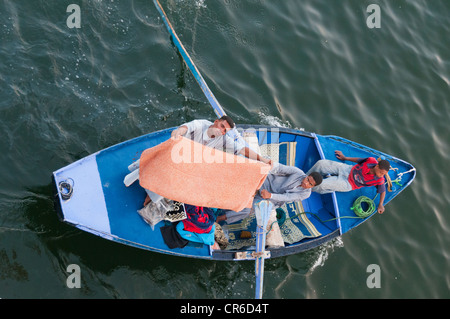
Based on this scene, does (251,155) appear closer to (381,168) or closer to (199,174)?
(199,174)

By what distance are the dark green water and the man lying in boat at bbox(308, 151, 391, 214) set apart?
145 cm

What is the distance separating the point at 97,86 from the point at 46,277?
386 cm

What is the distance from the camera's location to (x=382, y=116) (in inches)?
432

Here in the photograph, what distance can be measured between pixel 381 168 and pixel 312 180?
4.16ft

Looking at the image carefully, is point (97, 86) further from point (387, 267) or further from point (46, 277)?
point (387, 267)

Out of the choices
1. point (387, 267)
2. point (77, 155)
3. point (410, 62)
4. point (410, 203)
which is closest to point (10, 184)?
Answer: point (77, 155)

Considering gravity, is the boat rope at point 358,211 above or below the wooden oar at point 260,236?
above

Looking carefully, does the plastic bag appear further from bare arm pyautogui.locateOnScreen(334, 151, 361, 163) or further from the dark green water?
bare arm pyautogui.locateOnScreen(334, 151, 361, 163)

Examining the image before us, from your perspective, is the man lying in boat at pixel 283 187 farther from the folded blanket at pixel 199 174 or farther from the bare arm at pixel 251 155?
the folded blanket at pixel 199 174

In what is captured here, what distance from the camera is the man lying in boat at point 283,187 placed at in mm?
7555

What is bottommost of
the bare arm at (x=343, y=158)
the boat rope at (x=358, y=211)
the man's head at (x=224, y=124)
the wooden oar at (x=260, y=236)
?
the wooden oar at (x=260, y=236)

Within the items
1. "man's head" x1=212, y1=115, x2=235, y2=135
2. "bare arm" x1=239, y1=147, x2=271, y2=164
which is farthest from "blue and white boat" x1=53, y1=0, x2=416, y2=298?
"man's head" x1=212, y1=115, x2=235, y2=135

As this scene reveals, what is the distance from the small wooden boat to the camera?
6945 millimetres

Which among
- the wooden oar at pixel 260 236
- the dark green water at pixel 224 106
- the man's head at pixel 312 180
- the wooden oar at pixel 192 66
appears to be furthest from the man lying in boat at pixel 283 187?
the wooden oar at pixel 192 66
